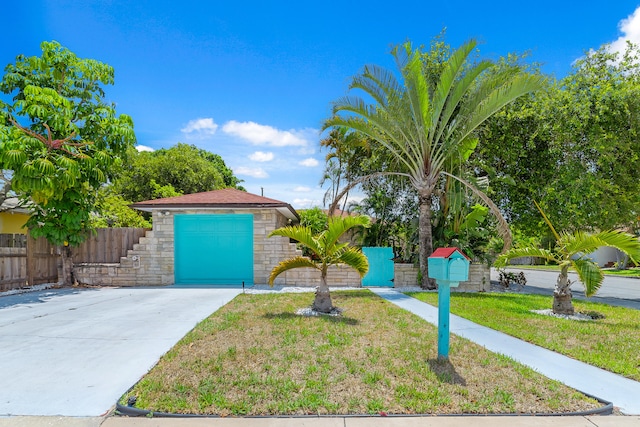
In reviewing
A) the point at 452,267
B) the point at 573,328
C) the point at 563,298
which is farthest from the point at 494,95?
the point at 452,267

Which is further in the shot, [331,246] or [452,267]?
[331,246]

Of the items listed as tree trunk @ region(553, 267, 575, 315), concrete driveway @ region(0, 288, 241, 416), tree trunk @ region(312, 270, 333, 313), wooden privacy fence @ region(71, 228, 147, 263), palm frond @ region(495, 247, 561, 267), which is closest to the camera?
concrete driveway @ region(0, 288, 241, 416)

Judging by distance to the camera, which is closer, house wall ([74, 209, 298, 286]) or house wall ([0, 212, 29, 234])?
house wall ([74, 209, 298, 286])

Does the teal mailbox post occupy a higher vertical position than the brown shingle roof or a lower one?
lower

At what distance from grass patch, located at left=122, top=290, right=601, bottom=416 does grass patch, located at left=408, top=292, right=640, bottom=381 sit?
4.22 feet

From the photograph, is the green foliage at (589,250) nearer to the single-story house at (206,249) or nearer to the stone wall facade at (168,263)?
the stone wall facade at (168,263)

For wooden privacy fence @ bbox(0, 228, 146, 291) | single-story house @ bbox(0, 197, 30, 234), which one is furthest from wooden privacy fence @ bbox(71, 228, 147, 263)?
single-story house @ bbox(0, 197, 30, 234)

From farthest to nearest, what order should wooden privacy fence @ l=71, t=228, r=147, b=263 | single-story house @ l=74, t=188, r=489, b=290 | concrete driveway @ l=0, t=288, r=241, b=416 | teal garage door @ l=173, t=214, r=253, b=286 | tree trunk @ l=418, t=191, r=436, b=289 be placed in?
teal garage door @ l=173, t=214, r=253, b=286 < wooden privacy fence @ l=71, t=228, r=147, b=263 < single-story house @ l=74, t=188, r=489, b=290 < tree trunk @ l=418, t=191, r=436, b=289 < concrete driveway @ l=0, t=288, r=241, b=416

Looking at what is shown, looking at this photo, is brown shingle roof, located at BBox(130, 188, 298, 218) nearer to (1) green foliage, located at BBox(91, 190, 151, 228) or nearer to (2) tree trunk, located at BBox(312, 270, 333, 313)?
(1) green foliage, located at BBox(91, 190, 151, 228)

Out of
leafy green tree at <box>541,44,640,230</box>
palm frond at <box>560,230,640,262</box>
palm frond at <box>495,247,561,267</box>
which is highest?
leafy green tree at <box>541,44,640,230</box>

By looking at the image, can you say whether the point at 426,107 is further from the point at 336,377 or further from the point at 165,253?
the point at 165,253

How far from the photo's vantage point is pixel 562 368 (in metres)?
4.70

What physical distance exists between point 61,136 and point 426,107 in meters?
11.1

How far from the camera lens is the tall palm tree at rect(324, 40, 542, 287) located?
34.5ft
